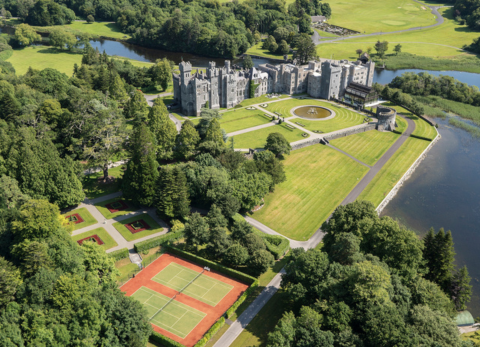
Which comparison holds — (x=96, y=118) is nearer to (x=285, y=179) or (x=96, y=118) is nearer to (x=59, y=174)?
(x=59, y=174)

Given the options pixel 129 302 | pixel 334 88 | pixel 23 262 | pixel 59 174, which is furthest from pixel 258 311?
pixel 334 88

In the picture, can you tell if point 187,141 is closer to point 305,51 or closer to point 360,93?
point 360,93

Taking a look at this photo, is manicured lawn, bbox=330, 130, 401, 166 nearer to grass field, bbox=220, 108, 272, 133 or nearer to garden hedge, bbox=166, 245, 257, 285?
grass field, bbox=220, 108, 272, 133

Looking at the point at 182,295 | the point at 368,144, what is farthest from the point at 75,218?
the point at 368,144

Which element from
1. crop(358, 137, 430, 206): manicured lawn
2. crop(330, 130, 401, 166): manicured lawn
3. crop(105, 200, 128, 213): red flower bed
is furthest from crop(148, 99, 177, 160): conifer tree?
crop(358, 137, 430, 206): manicured lawn

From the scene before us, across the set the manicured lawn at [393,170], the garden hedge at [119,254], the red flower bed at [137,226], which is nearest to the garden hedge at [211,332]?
the garden hedge at [119,254]

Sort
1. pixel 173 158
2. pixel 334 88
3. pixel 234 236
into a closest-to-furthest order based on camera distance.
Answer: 1. pixel 234 236
2. pixel 173 158
3. pixel 334 88
